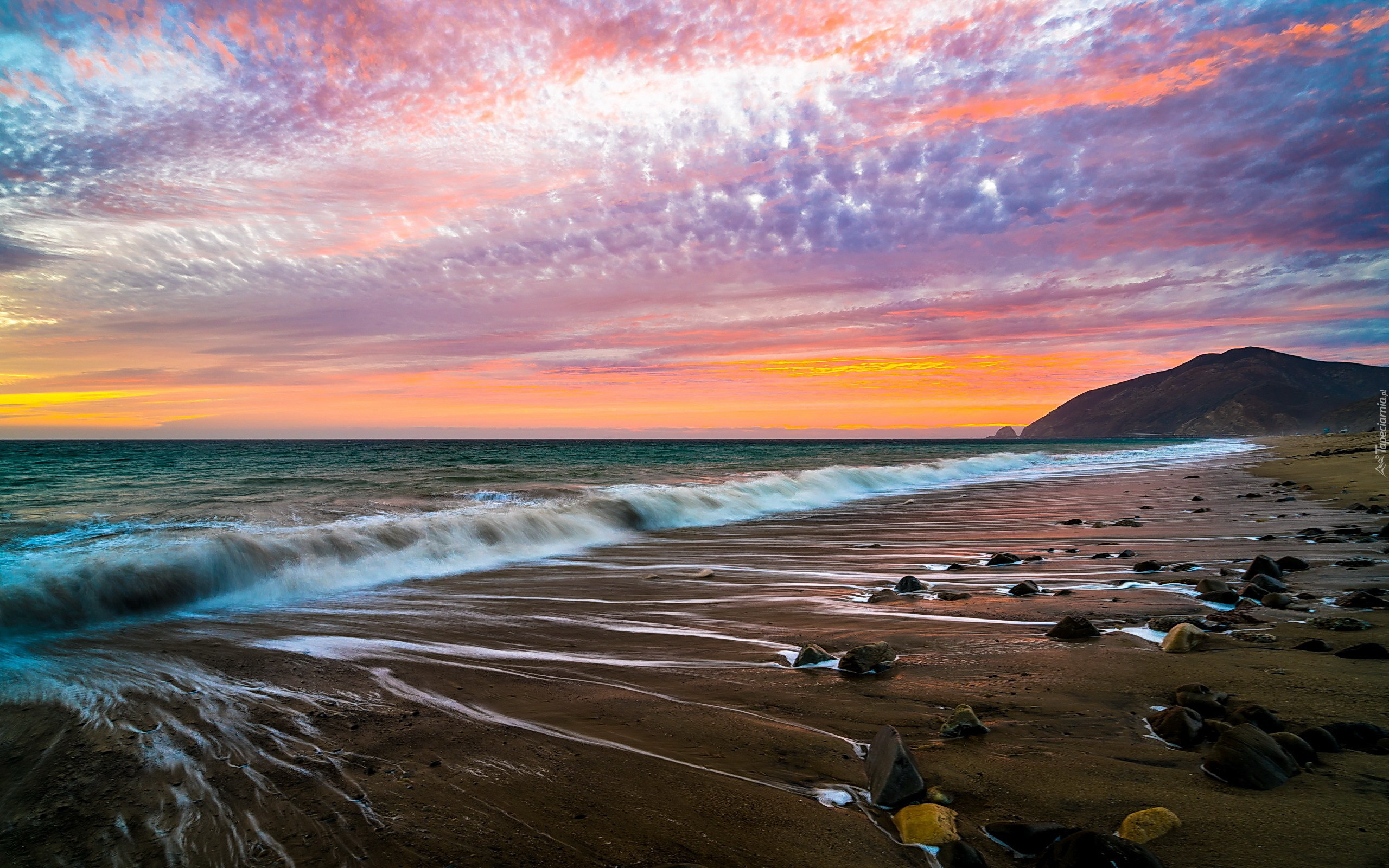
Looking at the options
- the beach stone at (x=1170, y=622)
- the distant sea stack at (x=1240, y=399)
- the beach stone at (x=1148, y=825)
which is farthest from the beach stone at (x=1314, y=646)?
the distant sea stack at (x=1240, y=399)

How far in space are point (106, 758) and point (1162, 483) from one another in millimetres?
20517

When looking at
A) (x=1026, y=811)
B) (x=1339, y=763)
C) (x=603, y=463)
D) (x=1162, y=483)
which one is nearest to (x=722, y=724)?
(x=1026, y=811)

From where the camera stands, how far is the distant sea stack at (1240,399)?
120000 mm

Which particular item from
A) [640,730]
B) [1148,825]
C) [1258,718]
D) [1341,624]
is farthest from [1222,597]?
[640,730]

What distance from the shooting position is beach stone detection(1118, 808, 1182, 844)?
199 cm

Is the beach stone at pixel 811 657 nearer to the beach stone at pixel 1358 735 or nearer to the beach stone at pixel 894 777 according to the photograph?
the beach stone at pixel 894 777

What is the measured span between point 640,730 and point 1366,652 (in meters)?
3.75

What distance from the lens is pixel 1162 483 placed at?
17062mm

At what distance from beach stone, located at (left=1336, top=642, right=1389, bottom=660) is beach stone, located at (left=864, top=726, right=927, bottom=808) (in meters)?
2.70

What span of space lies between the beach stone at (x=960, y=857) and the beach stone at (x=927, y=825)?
2.2 inches

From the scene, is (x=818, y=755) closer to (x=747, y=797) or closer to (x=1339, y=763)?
(x=747, y=797)

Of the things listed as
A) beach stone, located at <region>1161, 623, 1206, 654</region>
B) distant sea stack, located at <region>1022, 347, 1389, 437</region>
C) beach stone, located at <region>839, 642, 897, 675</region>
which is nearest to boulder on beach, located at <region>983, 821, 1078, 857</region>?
beach stone, located at <region>839, 642, 897, 675</region>

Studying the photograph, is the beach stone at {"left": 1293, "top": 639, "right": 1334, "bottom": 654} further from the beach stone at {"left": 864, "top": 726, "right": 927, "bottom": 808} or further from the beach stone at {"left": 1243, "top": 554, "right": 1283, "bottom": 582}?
the beach stone at {"left": 864, "top": 726, "right": 927, "bottom": 808}

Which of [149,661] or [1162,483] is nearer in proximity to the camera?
[149,661]
